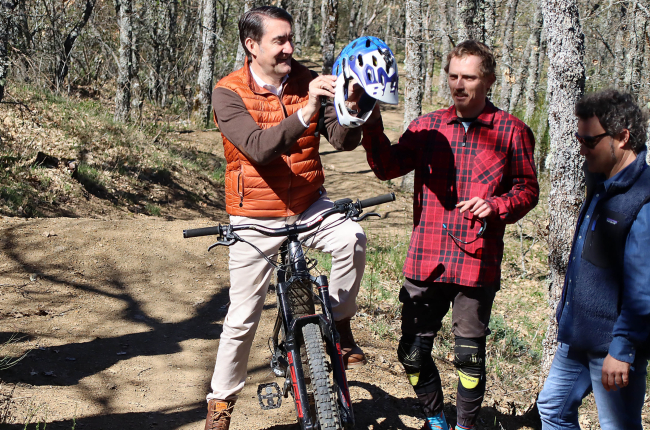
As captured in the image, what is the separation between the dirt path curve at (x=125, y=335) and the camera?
3863 millimetres

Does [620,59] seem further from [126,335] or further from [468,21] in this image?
[126,335]

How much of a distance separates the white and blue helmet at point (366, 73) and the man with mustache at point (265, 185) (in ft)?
1.03

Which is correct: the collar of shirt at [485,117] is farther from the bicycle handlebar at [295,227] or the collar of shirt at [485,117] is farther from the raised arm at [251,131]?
the raised arm at [251,131]

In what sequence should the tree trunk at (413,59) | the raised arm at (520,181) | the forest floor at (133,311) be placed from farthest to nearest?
the tree trunk at (413,59) < the forest floor at (133,311) < the raised arm at (520,181)

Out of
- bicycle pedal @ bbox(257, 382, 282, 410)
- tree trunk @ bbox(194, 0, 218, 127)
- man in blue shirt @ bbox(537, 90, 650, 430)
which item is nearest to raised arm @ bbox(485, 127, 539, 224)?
man in blue shirt @ bbox(537, 90, 650, 430)

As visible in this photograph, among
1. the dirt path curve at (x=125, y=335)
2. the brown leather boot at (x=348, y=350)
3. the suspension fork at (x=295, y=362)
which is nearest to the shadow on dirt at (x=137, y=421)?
the dirt path curve at (x=125, y=335)

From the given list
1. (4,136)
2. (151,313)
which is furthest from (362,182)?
(151,313)

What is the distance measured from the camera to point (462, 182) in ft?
10.4

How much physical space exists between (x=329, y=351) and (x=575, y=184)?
2326 mm

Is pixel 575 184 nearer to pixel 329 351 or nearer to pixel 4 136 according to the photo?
pixel 329 351

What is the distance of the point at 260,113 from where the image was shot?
3148mm

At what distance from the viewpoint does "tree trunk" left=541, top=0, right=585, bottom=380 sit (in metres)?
4.07

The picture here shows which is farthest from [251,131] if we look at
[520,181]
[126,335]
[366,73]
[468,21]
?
[468,21]

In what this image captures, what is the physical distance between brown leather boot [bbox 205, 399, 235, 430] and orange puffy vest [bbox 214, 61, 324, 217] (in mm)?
1079
